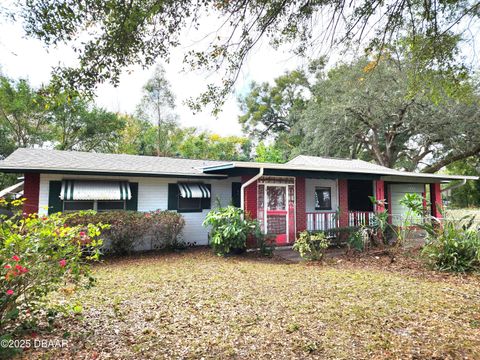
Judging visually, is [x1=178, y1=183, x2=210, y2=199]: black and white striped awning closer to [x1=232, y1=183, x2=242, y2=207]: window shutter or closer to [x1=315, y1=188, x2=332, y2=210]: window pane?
[x1=232, y1=183, x2=242, y2=207]: window shutter

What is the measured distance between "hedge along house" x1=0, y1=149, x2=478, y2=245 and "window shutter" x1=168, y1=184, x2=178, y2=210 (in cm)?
4

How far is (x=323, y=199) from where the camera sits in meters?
12.7

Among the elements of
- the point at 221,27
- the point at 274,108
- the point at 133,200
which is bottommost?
the point at 133,200

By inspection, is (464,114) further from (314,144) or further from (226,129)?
(226,129)

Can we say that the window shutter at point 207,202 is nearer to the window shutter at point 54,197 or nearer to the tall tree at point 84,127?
the window shutter at point 54,197

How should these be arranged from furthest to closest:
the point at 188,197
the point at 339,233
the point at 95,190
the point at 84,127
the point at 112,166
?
the point at 84,127, the point at 339,233, the point at 188,197, the point at 112,166, the point at 95,190

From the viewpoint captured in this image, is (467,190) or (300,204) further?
(467,190)

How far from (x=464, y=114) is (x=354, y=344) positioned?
64.4ft

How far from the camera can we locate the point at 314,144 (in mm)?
22297

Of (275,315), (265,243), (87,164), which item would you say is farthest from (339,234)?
(87,164)

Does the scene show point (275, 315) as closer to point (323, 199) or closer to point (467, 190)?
point (323, 199)

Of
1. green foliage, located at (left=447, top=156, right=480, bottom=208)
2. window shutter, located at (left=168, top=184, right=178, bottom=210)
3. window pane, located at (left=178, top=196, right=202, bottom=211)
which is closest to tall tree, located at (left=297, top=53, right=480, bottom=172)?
green foliage, located at (left=447, top=156, right=480, bottom=208)

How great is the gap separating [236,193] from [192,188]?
1827mm

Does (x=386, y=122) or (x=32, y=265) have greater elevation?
(x=386, y=122)
